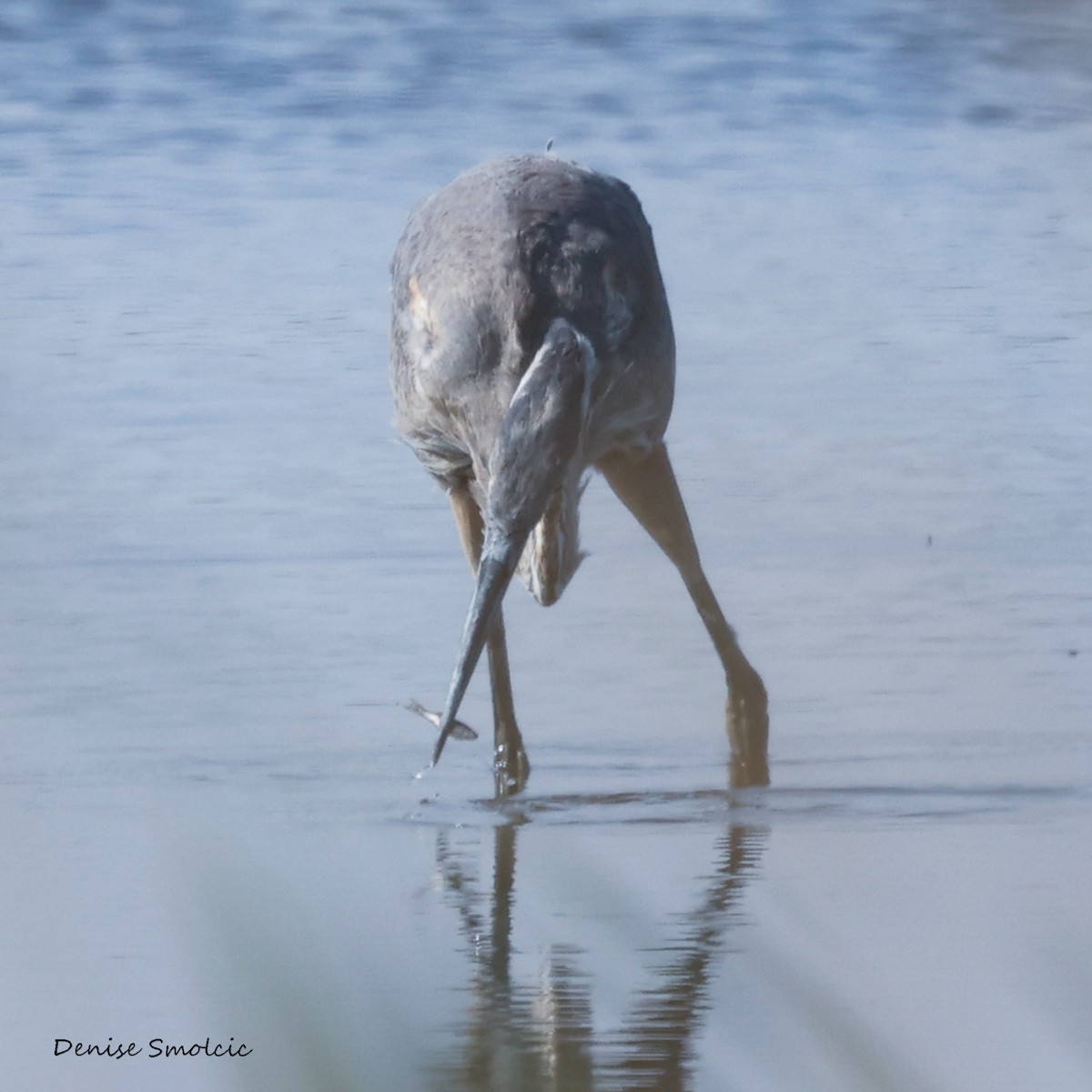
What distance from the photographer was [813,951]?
4.52ft

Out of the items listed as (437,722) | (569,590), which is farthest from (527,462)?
(569,590)

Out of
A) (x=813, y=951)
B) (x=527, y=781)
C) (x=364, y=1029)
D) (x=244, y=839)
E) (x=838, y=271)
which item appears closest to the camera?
(x=364, y=1029)

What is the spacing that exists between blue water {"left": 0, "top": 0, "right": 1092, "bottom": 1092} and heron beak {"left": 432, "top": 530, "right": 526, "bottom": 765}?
9.7 inches

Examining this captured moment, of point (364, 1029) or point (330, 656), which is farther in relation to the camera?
point (330, 656)

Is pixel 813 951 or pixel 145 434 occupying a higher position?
pixel 813 951

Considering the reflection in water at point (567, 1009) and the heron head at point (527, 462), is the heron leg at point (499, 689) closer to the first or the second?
the heron head at point (527, 462)

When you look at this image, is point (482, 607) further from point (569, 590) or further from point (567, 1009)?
point (569, 590)

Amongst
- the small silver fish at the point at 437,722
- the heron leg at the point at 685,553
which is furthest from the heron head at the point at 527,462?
the heron leg at the point at 685,553

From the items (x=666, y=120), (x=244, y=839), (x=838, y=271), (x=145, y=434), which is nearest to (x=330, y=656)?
(x=666, y=120)

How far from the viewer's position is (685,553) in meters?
4.32

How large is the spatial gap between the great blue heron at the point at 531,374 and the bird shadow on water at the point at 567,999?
0.52 metres

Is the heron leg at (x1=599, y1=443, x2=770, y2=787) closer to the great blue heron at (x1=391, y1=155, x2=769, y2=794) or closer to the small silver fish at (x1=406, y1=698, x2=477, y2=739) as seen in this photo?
the great blue heron at (x1=391, y1=155, x2=769, y2=794)

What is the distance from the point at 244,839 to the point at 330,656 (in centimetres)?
344

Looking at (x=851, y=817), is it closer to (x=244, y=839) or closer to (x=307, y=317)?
(x=244, y=839)
